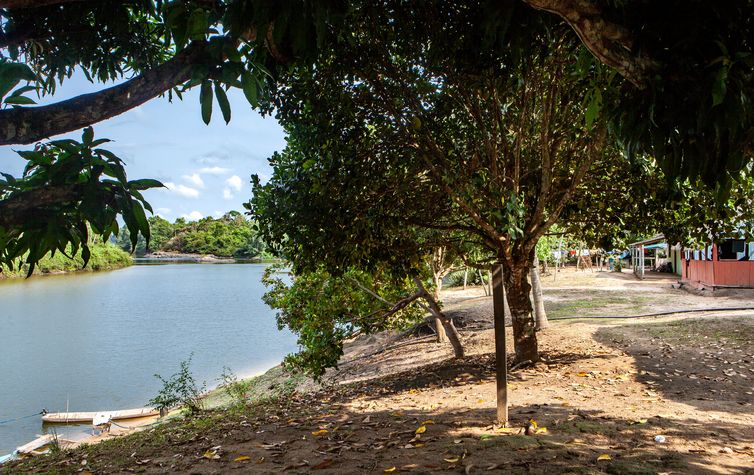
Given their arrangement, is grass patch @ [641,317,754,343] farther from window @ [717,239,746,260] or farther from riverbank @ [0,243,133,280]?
riverbank @ [0,243,133,280]

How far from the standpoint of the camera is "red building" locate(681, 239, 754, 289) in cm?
1947

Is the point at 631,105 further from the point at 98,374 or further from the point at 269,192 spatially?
the point at 98,374

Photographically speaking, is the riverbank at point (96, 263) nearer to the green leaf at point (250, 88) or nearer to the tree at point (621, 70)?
the tree at point (621, 70)

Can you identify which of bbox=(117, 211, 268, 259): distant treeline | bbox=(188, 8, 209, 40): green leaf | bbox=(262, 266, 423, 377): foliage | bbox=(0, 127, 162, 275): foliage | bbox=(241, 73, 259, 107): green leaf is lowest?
bbox=(262, 266, 423, 377): foliage

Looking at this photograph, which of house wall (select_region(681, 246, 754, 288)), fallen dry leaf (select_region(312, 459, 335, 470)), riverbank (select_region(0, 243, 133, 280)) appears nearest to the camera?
fallen dry leaf (select_region(312, 459, 335, 470))

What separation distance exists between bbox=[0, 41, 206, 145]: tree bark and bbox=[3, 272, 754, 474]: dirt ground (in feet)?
10.3

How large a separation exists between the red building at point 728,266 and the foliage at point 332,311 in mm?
14528

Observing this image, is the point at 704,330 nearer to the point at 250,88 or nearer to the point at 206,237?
the point at 250,88

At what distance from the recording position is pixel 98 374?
24141 mm

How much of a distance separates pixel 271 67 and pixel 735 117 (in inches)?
97.6

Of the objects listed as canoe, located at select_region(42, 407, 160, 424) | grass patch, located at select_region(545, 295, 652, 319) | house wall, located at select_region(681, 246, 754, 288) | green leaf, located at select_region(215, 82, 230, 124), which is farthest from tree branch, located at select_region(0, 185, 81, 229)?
house wall, located at select_region(681, 246, 754, 288)

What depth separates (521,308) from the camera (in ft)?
26.2

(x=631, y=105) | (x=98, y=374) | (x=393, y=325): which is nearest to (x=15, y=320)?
(x=98, y=374)

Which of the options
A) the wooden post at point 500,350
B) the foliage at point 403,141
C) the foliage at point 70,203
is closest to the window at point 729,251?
the foliage at point 403,141
